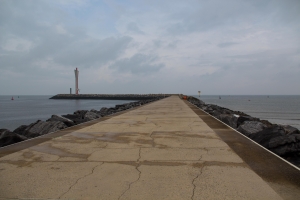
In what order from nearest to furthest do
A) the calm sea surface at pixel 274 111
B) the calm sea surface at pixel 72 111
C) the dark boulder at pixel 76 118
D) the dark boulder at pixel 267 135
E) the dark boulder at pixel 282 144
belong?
the dark boulder at pixel 282 144 < the dark boulder at pixel 267 135 < the dark boulder at pixel 76 118 < the calm sea surface at pixel 72 111 < the calm sea surface at pixel 274 111

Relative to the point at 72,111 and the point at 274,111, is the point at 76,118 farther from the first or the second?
the point at 274,111

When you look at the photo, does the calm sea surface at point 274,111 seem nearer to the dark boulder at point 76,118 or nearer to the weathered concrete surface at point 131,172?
the dark boulder at point 76,118

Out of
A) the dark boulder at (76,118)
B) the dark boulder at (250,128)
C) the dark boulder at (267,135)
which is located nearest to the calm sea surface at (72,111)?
the dark boulder at (76,118)

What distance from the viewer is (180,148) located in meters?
5.53

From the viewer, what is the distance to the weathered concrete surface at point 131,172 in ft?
10.5

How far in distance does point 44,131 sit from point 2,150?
14.6 feet

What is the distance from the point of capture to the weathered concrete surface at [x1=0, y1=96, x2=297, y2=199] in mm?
3201

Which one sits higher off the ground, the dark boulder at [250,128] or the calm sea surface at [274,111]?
the dark boulder at [250,128]

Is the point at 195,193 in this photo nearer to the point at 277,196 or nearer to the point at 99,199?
the point at 277,196

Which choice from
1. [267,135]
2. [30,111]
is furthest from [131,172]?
[30,111]

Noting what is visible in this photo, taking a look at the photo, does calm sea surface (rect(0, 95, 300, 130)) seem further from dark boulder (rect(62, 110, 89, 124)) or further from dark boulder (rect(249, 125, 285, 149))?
Result: dark boulder (rect(249, 125, 285, 149))

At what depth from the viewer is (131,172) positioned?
3.94 meters

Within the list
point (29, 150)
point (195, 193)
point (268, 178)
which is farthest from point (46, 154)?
point (268, 178)

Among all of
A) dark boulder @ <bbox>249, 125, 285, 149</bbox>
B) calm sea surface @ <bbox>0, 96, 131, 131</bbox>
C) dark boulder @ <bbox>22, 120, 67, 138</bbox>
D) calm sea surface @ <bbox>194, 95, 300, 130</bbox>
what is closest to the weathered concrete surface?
dark boulder @ <bbox>249, 125, 285, 149</bbox>
